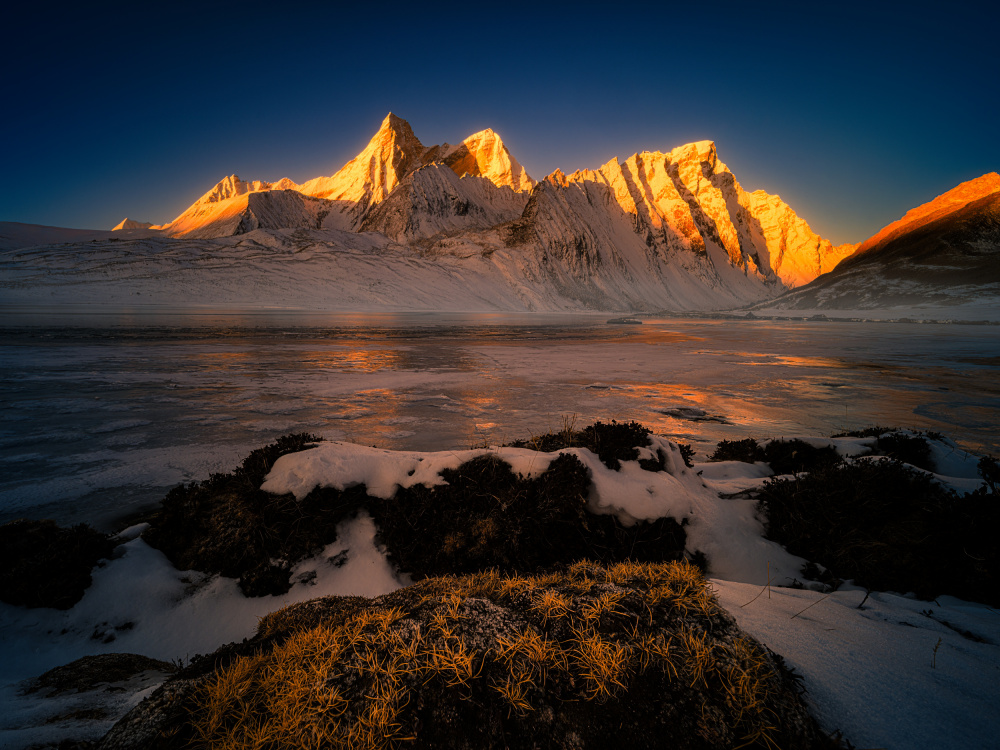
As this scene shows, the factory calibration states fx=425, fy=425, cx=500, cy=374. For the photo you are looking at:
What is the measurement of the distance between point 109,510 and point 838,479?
7589 millimetres

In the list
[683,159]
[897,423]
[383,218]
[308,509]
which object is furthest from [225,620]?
[683,159]

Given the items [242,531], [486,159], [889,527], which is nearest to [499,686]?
[242,531]

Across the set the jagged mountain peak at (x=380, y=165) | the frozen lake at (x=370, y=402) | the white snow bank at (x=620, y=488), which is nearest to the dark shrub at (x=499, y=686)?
the white snow bank at (x=620, y=488)

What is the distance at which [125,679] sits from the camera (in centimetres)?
215

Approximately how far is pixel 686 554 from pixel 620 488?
75 cm

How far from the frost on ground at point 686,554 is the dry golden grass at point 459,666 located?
42cm

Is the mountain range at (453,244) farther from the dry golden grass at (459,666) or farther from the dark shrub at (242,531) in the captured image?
the dry golden grass at (459,666)

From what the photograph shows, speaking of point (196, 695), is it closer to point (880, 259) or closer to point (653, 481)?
point (653, 481)

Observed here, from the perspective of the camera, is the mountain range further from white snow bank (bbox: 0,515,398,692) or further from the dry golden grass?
the dry golden grass

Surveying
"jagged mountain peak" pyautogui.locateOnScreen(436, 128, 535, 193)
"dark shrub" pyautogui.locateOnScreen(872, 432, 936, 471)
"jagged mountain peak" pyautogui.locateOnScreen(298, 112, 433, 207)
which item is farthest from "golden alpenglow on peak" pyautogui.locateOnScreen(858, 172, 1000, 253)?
"dark shrub" pyautogui.locateOnScreen(872, 432, 936, 471)

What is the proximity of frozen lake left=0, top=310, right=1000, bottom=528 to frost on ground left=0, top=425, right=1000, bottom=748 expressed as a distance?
1.94 metres

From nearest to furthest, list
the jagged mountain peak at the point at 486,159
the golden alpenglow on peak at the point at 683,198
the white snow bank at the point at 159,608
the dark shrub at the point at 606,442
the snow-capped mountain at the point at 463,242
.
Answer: the white snow bank at the point at 159,608
the dark shrub at the point at 606,442
the snow-capped mountain at the point at 463,242
the golden alpenglow on peak at the point at 683,198
the jagged mountain peak at the point at 486,159

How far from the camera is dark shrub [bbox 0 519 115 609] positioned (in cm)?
289

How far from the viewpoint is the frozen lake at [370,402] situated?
19.6 feet
